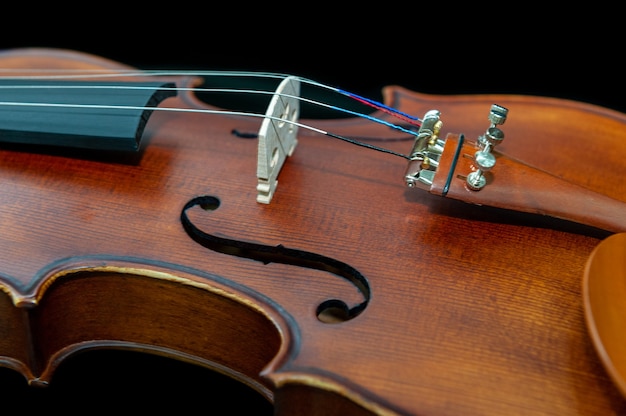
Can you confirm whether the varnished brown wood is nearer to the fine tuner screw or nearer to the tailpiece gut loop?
the fine tuner screw

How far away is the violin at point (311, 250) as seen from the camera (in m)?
0.79

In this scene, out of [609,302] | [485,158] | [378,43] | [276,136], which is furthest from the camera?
[378,43]

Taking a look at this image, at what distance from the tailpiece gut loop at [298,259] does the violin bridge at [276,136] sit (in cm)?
9

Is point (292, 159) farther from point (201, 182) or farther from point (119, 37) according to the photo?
point (119, 37)

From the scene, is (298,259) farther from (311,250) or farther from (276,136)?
(276,136)

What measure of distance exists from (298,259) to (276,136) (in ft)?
0.71

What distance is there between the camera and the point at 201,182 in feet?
3.51

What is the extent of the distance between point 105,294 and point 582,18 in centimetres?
132

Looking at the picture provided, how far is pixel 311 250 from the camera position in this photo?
940 mm

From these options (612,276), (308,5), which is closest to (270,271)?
(612,276)

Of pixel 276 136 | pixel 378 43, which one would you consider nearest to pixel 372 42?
pixel 378 43

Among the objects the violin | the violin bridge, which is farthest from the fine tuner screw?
the violin bridge

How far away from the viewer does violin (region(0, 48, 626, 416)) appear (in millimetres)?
792

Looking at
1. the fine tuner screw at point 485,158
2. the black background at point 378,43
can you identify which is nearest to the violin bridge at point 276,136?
the fine tuner screw at point 485,158
